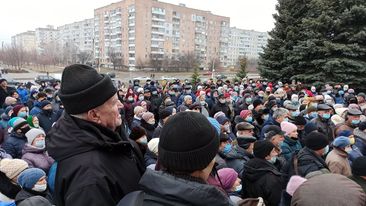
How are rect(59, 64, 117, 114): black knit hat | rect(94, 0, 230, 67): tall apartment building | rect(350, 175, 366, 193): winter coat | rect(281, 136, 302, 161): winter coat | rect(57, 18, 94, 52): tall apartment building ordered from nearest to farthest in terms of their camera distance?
rect(59, 64, 117, 114): black knit hat
rect(350, 175, 366, 193): winter coat
rect(281, 136, 302, 161): winter coat
rect(94, 0, 230, 67): tall apartment building
rect(57, 18, 94, 52): tall apartment building

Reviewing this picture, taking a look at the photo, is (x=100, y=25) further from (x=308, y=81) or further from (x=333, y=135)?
(x=333, y=135)

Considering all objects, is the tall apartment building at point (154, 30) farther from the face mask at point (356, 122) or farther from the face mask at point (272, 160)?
the face mask at point (272, 160)

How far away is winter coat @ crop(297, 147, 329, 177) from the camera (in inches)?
145

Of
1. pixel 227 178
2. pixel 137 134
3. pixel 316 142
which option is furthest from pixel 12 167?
pixel 316 142

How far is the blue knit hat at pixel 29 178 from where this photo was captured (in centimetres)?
326

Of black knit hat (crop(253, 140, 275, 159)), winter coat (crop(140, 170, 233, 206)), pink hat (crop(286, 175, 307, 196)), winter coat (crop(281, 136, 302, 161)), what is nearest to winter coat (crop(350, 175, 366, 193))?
pink hat (crop(286, 175, 307, 196))

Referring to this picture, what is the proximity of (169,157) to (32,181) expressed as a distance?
253 centimetres

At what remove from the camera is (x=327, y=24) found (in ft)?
56.4

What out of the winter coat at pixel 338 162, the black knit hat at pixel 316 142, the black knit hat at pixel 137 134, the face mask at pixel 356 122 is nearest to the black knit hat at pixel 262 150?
the black knit hat at pixel 316 142

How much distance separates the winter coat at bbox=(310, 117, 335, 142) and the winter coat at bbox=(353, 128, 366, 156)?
0.66m

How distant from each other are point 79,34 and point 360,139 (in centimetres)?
9412

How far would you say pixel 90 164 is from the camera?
1.46 metres

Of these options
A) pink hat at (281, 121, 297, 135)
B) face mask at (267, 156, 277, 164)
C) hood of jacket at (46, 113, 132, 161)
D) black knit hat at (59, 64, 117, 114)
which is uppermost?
black knit hat at (59, 64, 117, 114)

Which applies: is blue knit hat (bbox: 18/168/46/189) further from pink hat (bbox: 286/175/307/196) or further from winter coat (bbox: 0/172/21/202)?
pink hat (bbox: 286/175/307/196)
